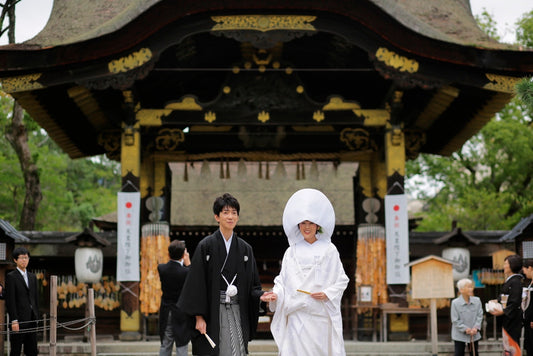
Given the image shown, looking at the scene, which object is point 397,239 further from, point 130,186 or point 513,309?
point 130,186

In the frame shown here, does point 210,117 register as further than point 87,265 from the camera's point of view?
Yes

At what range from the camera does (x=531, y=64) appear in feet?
39.6

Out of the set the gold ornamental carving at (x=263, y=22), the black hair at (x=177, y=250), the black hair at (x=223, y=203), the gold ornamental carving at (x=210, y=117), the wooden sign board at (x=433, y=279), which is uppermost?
the gold ornamental carving at (x=263, y=22)

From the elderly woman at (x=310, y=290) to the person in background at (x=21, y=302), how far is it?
4.22 meters

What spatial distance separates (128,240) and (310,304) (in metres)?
6.86

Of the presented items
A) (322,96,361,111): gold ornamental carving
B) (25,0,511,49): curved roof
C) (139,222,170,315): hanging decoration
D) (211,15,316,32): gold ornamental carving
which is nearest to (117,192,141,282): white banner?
(139,222,170,315): hanging decoration

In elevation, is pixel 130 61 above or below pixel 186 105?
above

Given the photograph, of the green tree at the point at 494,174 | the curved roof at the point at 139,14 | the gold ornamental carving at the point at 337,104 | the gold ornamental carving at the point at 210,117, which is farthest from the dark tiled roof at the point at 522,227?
the green tree at the point at 494,174

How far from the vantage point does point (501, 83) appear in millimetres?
12242

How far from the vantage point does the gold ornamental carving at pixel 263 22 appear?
12070mm

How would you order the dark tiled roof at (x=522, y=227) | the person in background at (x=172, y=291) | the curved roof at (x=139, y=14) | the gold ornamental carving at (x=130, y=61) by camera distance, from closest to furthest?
the person in background at (x=172, y=291)
the dark tiled roof at (x=522, y=227)
the curved roof at (x=139, y=14)
the gold ornamental carving at (x=130, y=61)

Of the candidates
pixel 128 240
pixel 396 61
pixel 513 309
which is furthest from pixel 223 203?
pixel 396 61

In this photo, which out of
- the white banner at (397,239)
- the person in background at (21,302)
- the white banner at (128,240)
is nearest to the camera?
the person in background at (21,302)

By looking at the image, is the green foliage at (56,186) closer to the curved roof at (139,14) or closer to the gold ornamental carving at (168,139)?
the gold ornamental carving at (168,139)
